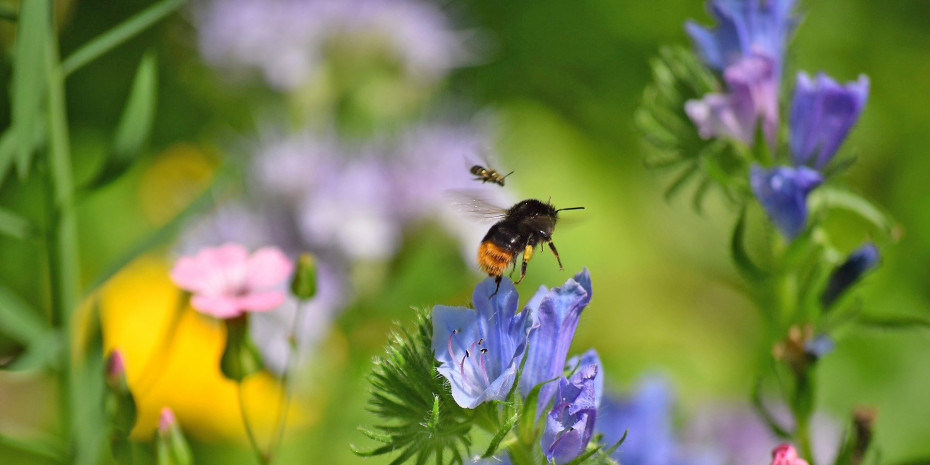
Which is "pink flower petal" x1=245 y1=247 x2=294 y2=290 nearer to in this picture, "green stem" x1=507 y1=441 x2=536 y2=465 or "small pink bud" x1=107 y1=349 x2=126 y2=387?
"small pink bud" x1=107 y1=349 x2=126 y2=387

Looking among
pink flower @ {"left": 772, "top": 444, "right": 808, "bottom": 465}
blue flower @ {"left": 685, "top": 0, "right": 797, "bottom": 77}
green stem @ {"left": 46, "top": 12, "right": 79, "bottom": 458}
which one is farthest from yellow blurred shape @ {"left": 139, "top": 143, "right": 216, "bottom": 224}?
pink flower @ {"left": 772, "top": 444, "right": 808, "bottom": 465}

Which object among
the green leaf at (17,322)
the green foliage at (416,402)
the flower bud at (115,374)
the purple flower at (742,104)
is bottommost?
the green foliage at (416,402)

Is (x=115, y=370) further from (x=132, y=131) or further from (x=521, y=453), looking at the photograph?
(x=521, y=453)

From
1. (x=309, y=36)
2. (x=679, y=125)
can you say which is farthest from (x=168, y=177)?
(x=679, y=125)

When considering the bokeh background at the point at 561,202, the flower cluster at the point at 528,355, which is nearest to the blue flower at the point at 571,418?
the flower cluster at the point at 528,355

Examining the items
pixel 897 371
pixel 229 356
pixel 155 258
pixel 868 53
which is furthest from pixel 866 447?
pixel 868 53

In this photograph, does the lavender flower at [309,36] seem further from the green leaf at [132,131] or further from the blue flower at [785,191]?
the blue flower at [785,191]

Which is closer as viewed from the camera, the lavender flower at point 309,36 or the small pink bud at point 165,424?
the small pink bud at point 165,424
